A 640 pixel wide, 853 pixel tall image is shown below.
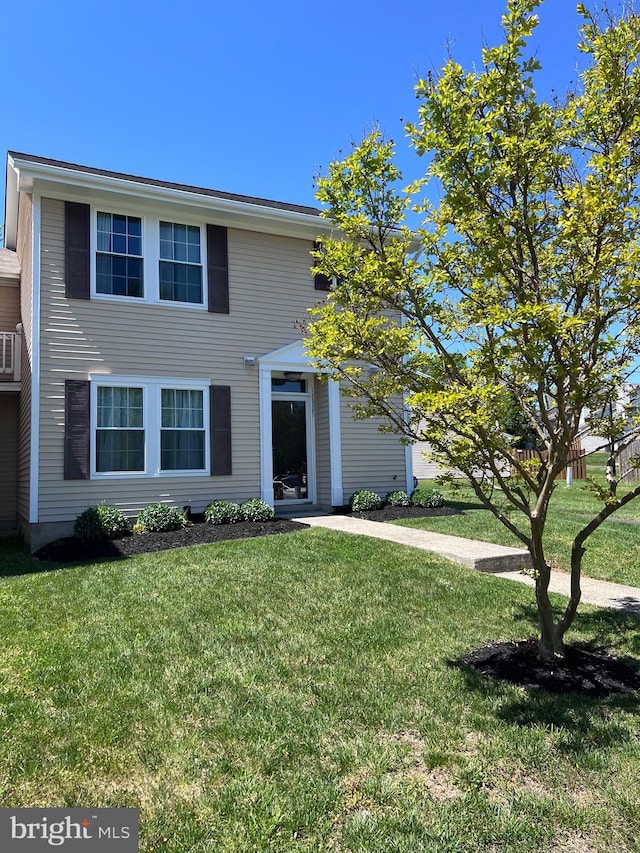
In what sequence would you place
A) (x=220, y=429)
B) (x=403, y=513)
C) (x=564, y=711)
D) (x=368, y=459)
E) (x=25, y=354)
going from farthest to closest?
(x=368, y=459)
(x=403, y=513)
(x=25, y=354)
(x=220, y=429)
(x=564, y=711)

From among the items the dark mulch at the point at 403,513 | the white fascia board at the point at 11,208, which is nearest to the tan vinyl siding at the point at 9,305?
the white fascia board at the point at 11,208

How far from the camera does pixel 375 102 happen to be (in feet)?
14.3

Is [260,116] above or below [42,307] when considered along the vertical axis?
above

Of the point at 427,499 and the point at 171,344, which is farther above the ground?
the point at 171,344

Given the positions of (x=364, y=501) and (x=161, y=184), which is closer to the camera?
(x=161, y=184)

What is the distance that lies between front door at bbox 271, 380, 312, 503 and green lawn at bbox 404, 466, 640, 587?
2.76m

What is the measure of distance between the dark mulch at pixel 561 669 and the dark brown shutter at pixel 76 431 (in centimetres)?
706

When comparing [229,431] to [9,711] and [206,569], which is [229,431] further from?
[9,711]

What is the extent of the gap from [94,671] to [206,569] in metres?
2.63

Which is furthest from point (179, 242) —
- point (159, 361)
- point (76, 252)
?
point (159, 361)

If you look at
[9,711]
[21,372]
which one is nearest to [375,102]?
[9,711]

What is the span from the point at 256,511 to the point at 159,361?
3105mm

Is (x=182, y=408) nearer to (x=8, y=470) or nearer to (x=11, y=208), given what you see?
(x=8, y=470)

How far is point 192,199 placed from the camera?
32.5 ft
